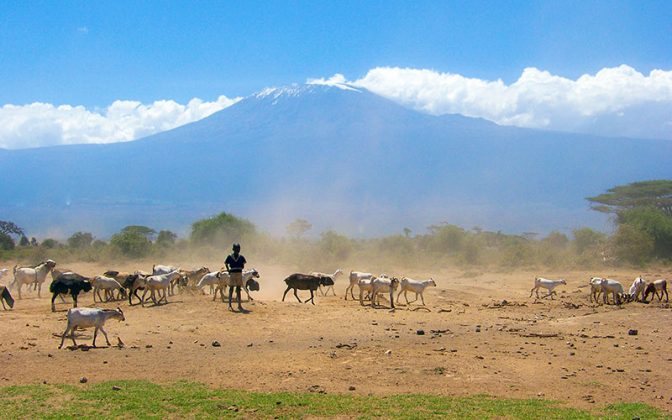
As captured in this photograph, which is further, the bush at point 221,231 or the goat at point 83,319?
the bush at point 221,231

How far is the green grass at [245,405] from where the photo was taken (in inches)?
413

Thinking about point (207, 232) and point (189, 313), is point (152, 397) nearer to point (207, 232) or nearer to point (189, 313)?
point (189, 313)

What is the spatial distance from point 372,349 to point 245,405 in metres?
4.77

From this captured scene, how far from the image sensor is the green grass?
1049 centimetres

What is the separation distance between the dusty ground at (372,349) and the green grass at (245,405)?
0.55 m

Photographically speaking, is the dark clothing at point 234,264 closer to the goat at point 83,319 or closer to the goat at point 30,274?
the goat at point 83,319

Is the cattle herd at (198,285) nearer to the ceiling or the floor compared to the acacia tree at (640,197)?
nearer to the floor

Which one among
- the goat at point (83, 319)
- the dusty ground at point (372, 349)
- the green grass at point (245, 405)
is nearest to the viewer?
the green grass at point (245, 405)

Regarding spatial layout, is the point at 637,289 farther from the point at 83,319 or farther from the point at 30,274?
the point at 30,274

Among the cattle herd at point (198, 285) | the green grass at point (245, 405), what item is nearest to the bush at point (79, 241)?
the cattle herd at point (198, 285)

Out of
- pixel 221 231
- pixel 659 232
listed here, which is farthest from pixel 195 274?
pixel 659 232

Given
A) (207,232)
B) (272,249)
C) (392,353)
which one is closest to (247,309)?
(392,353)

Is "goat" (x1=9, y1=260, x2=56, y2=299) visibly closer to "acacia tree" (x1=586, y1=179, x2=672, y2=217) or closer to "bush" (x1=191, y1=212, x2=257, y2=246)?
"bush" (x1=191, y1=212, x2=257, y2=246)

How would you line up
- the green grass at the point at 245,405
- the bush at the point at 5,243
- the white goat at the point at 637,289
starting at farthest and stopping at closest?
the bush at the point at 5,243, the white goat at the point at 637,289, the green grass at the point at 245,405
